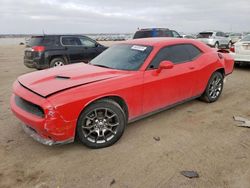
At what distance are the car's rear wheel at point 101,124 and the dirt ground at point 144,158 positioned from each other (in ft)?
0.46

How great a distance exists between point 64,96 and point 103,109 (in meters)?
0.63

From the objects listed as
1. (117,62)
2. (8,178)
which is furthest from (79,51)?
(8,178)

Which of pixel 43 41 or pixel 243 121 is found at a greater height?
pixel 43 41

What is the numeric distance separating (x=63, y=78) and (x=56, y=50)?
617 centimetres

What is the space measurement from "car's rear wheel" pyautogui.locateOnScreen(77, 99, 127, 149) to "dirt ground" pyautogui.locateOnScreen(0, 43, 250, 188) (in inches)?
5.5

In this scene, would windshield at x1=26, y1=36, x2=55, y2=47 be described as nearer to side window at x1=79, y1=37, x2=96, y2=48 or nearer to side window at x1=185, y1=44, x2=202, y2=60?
side window at x1=79, y1=37, x2=96, y2=48

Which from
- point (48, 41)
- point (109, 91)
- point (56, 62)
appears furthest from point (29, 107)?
point (48, 41)

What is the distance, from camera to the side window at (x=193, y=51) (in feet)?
16.2

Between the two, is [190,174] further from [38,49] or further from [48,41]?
[48,41]

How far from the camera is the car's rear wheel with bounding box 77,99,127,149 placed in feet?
10.8

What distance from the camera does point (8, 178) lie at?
111 inches

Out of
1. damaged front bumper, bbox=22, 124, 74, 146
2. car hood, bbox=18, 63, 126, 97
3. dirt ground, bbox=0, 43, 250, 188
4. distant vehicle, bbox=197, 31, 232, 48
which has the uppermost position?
distant vehicle, bbox=197, 31, 232, 48

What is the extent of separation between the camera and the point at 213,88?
549 centimetres

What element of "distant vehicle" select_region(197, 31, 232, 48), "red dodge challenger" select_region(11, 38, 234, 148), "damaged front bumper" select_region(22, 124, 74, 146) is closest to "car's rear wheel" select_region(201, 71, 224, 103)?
"red dodge challenger" select_region(11, 38, 234, 148)
